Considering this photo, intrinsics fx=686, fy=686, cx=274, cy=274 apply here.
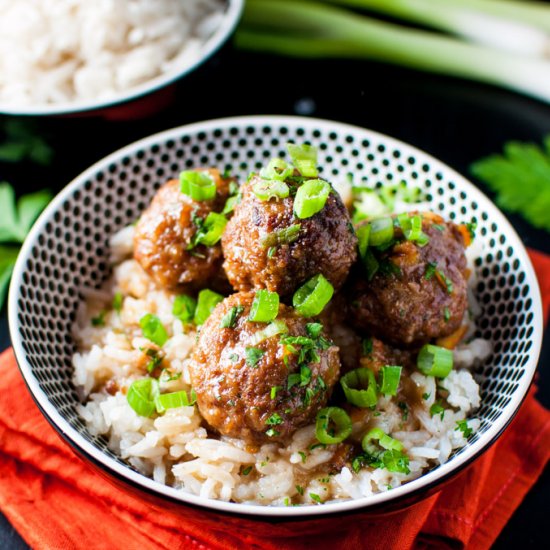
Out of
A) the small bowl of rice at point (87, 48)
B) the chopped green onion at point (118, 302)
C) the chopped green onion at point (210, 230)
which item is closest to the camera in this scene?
the chopped green onion at point (210, 230)

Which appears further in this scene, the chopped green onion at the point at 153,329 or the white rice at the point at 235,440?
the chopped green onion at the point at 153,329

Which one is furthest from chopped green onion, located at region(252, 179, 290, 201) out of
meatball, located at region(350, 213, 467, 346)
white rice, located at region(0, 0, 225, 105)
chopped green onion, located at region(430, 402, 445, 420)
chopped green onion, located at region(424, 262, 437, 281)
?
white rice, located at region(0, 0, 225, 105)

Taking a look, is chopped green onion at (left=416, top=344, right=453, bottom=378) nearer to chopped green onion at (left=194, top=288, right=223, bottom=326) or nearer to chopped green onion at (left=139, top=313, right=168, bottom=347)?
chopped green onion at (left=194, top=288, right=223, bottom=326)

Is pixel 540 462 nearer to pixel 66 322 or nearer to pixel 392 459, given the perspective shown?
pixel 392 459

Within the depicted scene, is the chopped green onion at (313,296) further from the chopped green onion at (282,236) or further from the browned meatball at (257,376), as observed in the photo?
the chopped green onion at (282,236)

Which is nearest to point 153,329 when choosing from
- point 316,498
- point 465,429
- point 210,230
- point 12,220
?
point 210,230

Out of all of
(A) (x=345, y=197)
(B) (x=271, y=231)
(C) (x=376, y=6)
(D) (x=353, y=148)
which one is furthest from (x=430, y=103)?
(B) (x=271, y=231)

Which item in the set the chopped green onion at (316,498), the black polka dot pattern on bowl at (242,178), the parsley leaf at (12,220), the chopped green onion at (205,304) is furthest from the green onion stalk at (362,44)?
the chopped green onion at (316,498)
